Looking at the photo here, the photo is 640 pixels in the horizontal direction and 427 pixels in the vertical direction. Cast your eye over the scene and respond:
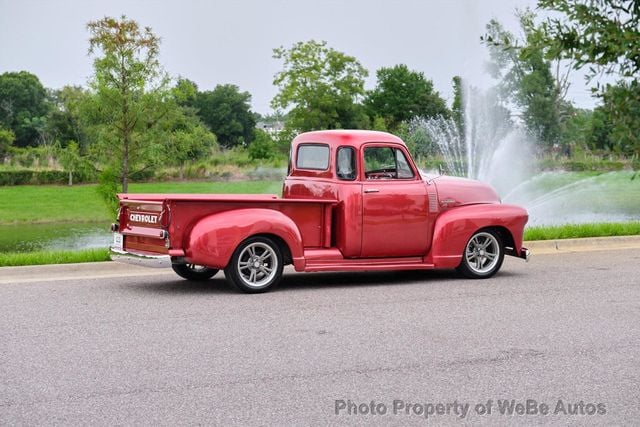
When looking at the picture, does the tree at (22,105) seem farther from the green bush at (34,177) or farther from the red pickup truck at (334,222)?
the red pickup truck at (334,222)

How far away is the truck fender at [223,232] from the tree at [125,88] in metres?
13.9

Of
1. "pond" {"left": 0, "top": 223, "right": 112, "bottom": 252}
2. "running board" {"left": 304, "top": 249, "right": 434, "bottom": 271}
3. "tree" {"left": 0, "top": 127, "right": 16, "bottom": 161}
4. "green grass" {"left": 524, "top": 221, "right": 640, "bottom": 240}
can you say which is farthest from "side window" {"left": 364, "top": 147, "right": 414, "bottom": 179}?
"tree" {"left": 0, "top": 127, "right": 16, "bottom": 161}

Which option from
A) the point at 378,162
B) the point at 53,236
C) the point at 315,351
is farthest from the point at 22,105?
the point at 315,351

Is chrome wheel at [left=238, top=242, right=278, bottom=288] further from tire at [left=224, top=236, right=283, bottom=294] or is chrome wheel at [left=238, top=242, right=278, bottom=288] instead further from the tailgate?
the tailgate

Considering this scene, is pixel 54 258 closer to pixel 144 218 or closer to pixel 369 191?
pixel 144 218

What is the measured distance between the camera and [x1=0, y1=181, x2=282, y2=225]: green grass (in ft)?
107

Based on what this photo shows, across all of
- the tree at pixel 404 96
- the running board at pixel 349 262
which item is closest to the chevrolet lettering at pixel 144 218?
the running board at pixel 349 262

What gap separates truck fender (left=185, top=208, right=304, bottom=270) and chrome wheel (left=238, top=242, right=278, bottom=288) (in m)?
0.22

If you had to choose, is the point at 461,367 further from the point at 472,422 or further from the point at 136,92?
the point at 136,92

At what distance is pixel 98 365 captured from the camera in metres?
7.37

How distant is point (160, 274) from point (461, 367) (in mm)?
6499

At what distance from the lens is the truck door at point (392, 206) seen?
11789 millimetres

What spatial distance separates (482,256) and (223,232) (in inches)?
151

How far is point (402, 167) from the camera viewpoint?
1230cm
